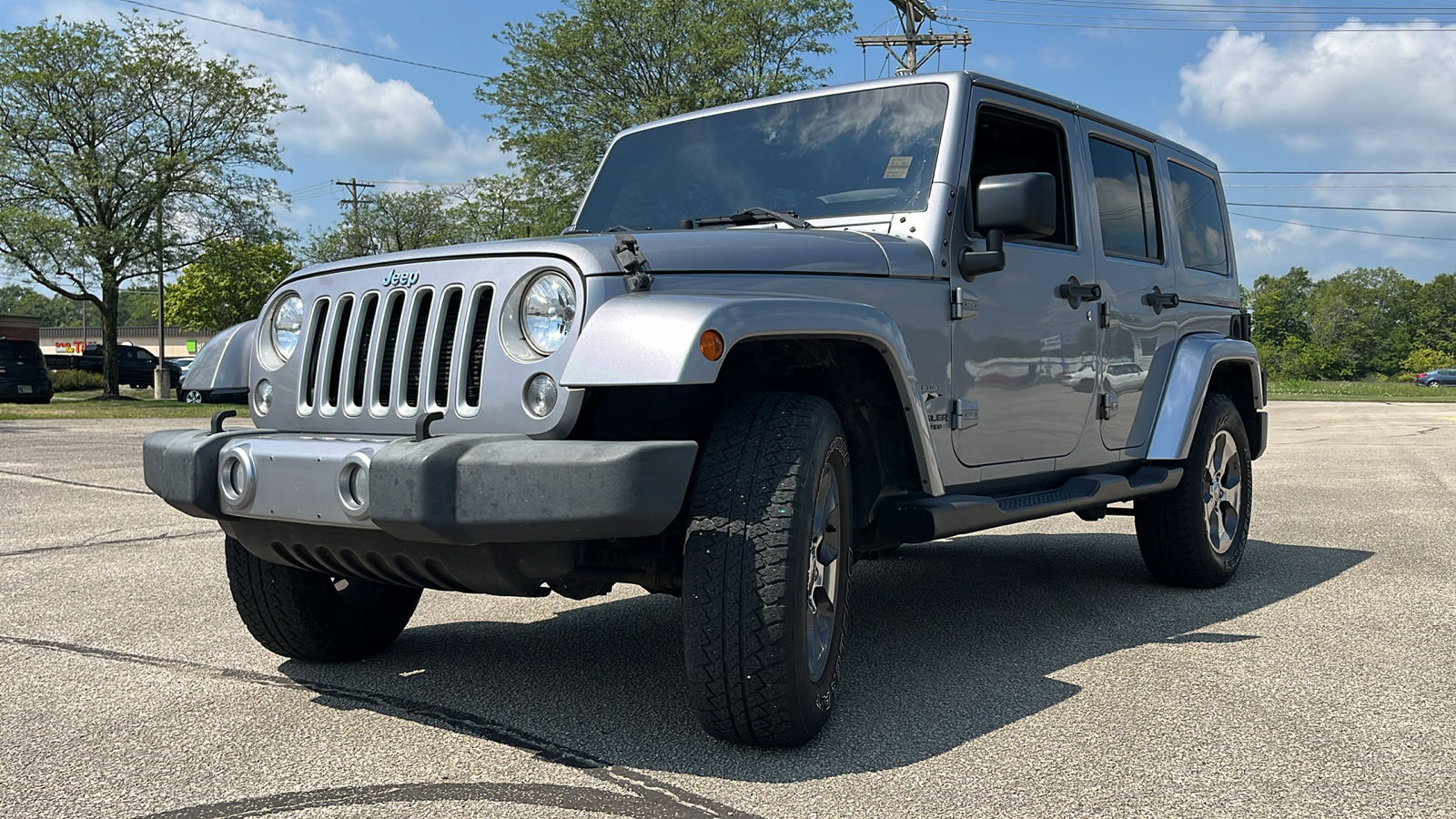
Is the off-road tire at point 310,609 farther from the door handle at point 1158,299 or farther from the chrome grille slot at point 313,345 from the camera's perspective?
the door handle at point 1158,299

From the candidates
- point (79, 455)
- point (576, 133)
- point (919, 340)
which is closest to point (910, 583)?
point (919, 340)

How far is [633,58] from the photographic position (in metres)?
30.6

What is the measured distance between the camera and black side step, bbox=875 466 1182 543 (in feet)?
12.6

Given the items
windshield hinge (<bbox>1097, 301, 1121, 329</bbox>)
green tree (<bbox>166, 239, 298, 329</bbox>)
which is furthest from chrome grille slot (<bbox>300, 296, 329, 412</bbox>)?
green tree (<bbox>166, 239, 298, 329</bbox>)

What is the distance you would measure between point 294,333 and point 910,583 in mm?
3375

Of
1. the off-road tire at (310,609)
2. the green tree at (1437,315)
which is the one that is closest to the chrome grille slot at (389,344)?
the off-road tire at (310,609)

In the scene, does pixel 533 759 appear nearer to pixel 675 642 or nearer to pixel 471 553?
pixel 471 553

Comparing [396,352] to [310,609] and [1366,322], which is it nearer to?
[310,609]

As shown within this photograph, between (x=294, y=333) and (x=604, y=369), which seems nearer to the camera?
(x=604, y=369)

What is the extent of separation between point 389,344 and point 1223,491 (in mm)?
4293

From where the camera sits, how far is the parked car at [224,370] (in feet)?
12.3

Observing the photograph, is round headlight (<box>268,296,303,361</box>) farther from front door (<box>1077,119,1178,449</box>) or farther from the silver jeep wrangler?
front door (<box>1077,119,1178,449</box>)

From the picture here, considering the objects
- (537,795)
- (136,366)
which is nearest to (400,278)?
(537,795)

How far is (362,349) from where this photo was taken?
11.4 ft
